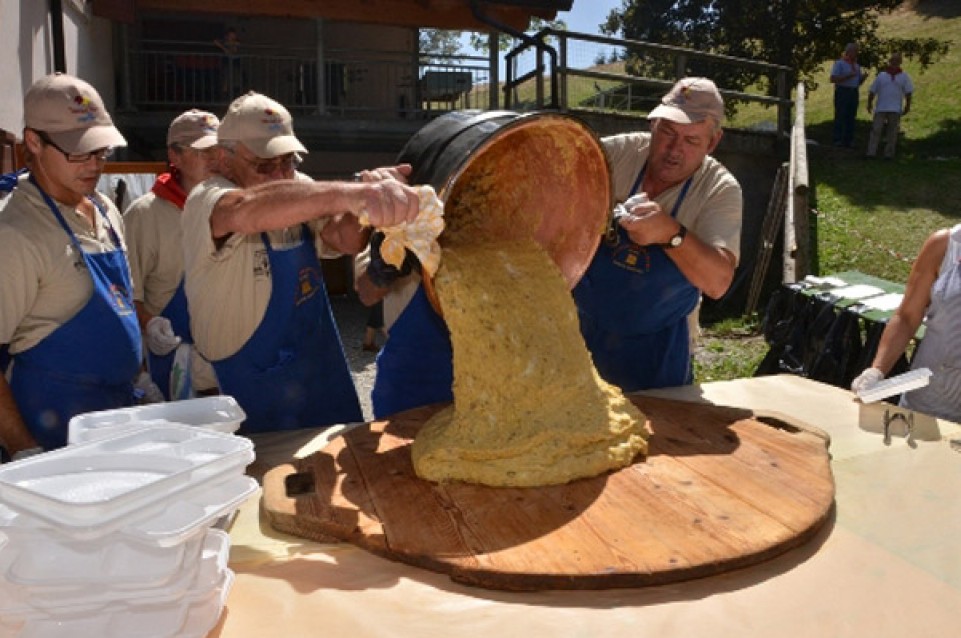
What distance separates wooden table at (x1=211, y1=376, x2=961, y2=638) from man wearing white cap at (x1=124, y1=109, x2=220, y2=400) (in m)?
1.27

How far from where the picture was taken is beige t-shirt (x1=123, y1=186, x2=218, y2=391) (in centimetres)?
329

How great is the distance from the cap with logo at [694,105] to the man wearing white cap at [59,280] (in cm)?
177

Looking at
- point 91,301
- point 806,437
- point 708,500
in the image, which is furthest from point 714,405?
point 91,301

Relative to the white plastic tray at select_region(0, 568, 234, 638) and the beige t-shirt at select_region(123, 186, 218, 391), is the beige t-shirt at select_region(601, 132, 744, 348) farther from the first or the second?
the white plastic tray at select_region(0, 568, 234, 638)

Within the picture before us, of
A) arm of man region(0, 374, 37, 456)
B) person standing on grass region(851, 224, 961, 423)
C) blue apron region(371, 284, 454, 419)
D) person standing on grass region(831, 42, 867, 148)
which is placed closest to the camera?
arm of man region(0, 374, 37, 456)

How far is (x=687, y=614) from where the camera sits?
1568 millimetres

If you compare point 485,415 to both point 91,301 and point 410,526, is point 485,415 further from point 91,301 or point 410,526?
point 91,301

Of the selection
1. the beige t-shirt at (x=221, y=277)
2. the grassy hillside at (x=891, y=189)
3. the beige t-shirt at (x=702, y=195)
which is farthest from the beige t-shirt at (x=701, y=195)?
the grassy hillside at (x=891, y=189)

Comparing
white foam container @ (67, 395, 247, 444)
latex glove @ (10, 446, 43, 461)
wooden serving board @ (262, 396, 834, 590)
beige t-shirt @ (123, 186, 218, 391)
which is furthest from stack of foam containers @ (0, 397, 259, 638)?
beige t-shirt @ (123, 186, 218, 391)

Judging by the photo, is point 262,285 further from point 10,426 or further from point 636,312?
point 636,312

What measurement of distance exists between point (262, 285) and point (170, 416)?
0.74 m

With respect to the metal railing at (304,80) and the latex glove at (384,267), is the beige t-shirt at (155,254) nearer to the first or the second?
the latex glove at (384,267)

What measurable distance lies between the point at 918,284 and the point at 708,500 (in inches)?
64.0

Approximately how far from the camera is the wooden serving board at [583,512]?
1.68m
